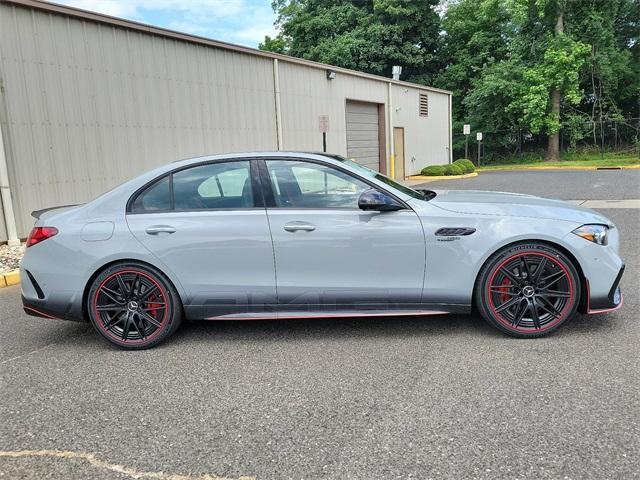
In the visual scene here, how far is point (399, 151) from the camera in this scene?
80.1 feet

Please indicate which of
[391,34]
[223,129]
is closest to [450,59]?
[391,34]

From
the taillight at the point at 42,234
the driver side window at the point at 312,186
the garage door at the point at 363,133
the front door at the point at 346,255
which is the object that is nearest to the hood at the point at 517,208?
the front door at the point at 346,255

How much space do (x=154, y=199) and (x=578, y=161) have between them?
32.7 m

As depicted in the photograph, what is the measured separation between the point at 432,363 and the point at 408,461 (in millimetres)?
1299

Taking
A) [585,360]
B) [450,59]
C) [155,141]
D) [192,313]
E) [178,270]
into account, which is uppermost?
[450,59]

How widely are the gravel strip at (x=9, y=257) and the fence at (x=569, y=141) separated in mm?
32767

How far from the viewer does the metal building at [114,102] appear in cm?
927

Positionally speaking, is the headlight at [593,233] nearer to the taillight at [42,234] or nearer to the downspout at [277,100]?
the taillight at [42,234]

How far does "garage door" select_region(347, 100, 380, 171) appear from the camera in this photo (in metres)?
20.7

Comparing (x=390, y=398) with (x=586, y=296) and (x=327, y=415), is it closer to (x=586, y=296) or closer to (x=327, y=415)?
(x=327, y=415)

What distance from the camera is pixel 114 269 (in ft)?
14.7

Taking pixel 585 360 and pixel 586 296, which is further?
pixel 586 296

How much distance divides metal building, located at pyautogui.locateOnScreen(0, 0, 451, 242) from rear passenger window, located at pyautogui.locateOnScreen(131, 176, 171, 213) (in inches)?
221

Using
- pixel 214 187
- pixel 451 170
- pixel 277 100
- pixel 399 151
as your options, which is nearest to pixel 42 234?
pixel 214 187
